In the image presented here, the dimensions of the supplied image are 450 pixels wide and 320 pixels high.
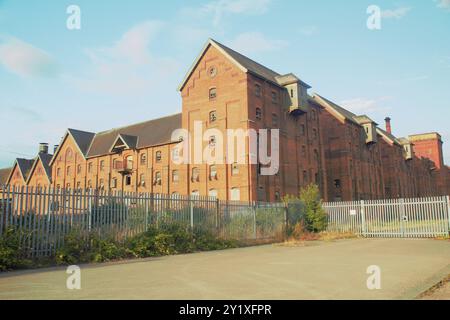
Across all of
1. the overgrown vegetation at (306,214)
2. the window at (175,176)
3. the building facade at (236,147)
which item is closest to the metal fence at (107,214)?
the overgrown vegetation at (306,214)

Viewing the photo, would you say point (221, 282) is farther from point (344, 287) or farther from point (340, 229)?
point (340, 229)

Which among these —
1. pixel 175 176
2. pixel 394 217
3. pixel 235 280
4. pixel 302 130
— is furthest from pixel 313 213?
pixel 175 176

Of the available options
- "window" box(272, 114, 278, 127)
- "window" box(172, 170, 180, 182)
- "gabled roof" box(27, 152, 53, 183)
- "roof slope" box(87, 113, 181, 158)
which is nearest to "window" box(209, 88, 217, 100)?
"window" box(272, 114, 278, 127)

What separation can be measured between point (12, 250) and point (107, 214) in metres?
3.55

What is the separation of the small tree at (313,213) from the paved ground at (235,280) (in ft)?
45.6

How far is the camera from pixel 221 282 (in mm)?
7789

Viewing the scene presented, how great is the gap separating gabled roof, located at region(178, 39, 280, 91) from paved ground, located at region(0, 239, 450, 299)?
26301mm

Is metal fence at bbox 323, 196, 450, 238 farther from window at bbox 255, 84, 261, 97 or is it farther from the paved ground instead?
window at bbox 255, 84, 261, 97

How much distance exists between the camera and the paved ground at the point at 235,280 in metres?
6.56

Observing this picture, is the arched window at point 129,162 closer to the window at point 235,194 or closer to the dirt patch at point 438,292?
the window at point 235,194

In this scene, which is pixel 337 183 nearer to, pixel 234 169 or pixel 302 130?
pixel 302 130

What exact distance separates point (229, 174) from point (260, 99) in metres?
7.48

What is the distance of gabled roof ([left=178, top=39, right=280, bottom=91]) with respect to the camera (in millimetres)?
35469

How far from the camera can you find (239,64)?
→ 35031 millimetres
